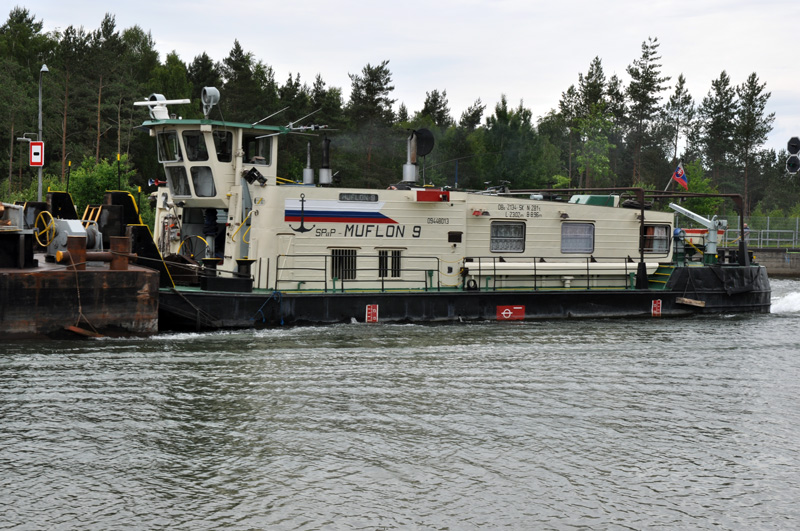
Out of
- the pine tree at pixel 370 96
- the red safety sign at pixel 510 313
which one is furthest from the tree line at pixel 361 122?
the red safety sign at pixel 510 313

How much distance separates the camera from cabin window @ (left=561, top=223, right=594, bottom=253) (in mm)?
19797

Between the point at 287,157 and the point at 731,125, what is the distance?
38821 mm

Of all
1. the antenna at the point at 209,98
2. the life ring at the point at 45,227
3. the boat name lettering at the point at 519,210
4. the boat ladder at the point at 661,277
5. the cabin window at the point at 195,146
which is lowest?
the boat ladder at the point at 661,277

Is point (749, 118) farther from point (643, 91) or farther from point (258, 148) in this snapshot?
point (258, 148)

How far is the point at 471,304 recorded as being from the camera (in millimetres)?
18266

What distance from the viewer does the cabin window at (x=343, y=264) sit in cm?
1766

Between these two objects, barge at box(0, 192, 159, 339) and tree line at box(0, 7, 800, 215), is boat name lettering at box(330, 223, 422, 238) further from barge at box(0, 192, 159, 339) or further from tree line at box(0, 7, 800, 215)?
tree line at box(0, 7, 800, 215)

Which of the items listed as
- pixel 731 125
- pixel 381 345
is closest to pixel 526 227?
pixel 381 345

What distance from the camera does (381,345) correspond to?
49.9 feet

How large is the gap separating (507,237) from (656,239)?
4.47m

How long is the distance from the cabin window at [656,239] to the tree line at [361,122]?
25515 millimetres

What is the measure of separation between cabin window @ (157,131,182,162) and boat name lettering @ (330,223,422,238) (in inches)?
149

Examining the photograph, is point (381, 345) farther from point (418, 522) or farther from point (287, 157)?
point (287, 157)

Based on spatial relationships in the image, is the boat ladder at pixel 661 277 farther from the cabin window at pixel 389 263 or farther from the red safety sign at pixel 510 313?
the cabin window at pixel 389 263
